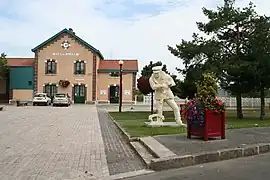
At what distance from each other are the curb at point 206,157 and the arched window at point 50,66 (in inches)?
1746

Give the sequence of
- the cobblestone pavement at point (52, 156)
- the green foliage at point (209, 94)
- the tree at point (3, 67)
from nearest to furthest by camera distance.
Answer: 1. the cobblestone pavement at point (52, 156)
2. the green foliage at point (209, 94)
3. the tree at point (3, 67)

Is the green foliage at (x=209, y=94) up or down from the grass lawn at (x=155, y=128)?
up

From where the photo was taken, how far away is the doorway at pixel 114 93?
174 ft

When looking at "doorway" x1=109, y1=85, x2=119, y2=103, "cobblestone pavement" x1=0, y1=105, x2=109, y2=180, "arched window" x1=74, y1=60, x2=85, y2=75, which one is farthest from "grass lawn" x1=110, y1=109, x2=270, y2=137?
"arched window" x1=74, y1=60, x2=85, y2=75

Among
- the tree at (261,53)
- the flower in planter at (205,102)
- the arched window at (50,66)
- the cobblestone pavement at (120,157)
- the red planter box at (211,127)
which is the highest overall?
the arched window at (50,66)

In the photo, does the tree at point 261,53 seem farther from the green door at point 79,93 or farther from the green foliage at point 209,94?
the green door at point 79,93

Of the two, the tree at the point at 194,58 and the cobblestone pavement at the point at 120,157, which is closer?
the cobblestone pavement at the point at 120,157

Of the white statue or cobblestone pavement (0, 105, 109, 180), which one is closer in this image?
cobblestone pavement (0, 105, 109, 180)

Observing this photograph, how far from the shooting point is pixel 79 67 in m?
52.3

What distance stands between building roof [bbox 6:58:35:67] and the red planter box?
147ft

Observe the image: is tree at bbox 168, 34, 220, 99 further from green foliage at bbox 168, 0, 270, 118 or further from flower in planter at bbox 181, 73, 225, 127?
flower in planter at bbox 181, 73, 225, 127

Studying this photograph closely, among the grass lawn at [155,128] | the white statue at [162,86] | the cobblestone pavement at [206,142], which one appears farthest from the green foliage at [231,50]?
the cobblestone pavement at [206,142]

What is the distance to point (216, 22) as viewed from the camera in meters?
24.1

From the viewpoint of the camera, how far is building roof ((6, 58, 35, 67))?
5340cm
